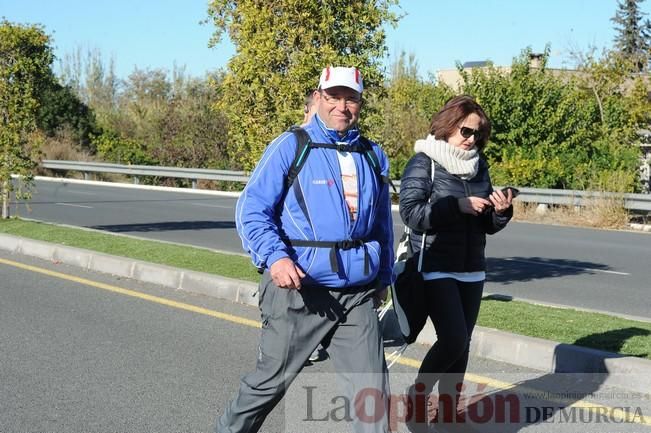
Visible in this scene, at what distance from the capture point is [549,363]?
19.9 feet

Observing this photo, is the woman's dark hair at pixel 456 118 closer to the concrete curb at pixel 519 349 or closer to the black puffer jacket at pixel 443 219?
the black puffer jacket at pixel 443 219

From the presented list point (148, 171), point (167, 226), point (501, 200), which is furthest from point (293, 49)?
point (148, 171)

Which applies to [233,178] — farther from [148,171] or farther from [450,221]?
[450,221]

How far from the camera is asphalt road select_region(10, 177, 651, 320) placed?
1003cm

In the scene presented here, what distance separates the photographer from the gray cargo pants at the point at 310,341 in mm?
3857

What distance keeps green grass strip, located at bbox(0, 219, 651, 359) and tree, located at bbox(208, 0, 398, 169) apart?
1.71 m

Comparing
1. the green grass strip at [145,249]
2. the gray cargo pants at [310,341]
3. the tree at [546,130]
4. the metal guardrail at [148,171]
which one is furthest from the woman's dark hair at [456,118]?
the metal guardrail at [148,171]

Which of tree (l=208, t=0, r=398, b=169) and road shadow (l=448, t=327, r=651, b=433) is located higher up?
tree (l=208, t=0, r=398, b=169)

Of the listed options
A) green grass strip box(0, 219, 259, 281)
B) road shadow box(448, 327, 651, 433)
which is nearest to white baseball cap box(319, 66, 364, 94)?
road shadow box(448, 327, 651, 433)

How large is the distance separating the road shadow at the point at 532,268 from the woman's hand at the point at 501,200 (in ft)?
20.1

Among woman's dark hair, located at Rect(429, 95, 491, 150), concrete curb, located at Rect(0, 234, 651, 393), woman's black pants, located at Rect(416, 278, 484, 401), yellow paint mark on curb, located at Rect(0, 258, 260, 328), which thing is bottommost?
yellow paint mark on curb, located at Rect(0, 258, 260, 328)

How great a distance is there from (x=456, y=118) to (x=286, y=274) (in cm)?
152

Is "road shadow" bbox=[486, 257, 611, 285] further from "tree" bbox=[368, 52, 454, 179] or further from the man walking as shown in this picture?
"tree" bbox=[368, 52, 454, 179]

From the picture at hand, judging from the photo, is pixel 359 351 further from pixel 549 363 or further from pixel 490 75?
pixel 490 75
